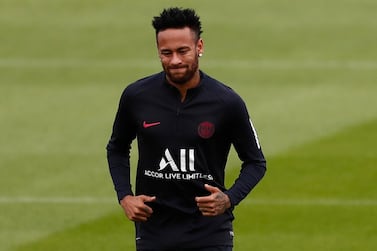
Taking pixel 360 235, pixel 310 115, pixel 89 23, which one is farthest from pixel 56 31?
pixel 360 235

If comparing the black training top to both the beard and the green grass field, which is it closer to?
the beard

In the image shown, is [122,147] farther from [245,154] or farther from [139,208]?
[245,154]

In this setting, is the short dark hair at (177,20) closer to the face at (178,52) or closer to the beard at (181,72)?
the face at (178,52)

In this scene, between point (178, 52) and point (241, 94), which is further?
point (241, 94)

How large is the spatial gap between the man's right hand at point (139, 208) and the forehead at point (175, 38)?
880 mm

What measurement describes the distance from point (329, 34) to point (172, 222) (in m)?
15.0

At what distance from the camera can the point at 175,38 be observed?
27.8ft

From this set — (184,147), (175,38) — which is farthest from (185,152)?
(175,38)

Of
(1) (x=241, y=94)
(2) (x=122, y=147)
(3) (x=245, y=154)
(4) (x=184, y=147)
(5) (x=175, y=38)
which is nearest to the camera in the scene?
(5) (x=175, y=38)

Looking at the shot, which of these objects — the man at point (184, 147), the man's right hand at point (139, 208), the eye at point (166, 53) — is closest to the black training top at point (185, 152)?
the man at point (184, 147)

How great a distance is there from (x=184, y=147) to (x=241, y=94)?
1106cm

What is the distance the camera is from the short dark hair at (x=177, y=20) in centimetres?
850

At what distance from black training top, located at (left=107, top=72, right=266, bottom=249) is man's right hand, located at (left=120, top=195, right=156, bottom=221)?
0.12 meters

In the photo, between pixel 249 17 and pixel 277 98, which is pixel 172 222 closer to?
pixel 277 98
